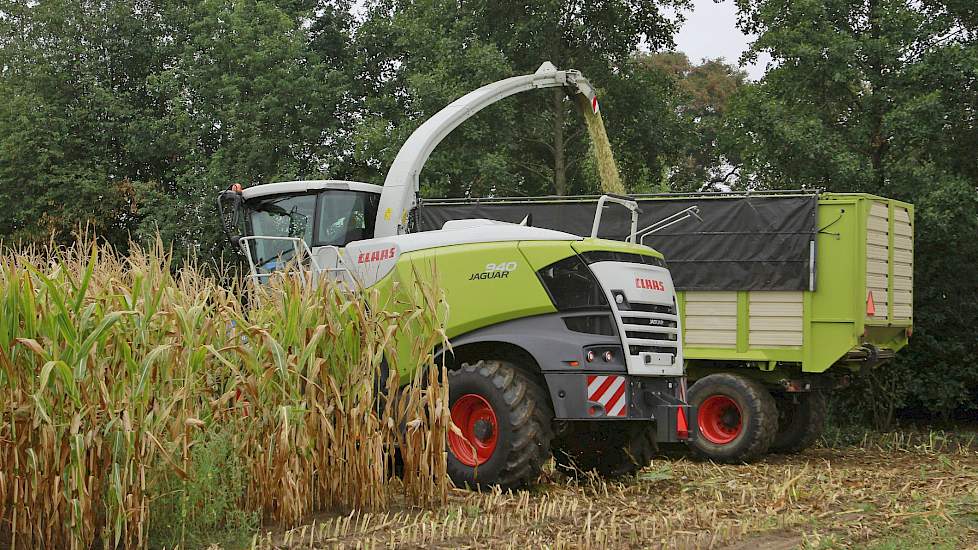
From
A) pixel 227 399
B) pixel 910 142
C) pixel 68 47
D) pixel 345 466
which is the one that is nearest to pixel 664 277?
pixel 345 466

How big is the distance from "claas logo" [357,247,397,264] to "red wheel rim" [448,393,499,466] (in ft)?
4.21

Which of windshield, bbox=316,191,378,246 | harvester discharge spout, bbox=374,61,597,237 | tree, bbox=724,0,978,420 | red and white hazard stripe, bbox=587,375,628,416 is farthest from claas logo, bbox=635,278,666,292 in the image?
tree, bbox=724,0,978,420

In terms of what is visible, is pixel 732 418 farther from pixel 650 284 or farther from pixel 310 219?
pixel 310 219

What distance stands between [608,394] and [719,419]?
14.0 feet

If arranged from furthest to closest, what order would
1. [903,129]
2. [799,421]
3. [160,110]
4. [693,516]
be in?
[160,110] → [903,129] → [799,421] → [693,516]

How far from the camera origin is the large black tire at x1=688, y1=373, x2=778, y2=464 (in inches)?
464

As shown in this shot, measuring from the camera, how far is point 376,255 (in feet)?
30.1

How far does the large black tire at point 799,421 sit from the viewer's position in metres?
12.8

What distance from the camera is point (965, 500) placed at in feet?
27.8

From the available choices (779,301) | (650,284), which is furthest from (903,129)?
(650,284)

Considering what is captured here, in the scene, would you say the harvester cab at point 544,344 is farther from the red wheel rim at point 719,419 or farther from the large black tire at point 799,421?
the large black tire at point 799,421

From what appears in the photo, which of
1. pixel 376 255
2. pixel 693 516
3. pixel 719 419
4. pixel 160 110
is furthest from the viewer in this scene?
pixel 160 110

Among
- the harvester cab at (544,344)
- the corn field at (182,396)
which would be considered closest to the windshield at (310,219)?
the harvester cab at (544,344)

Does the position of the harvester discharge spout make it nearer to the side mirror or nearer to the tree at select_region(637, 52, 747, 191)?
the side mirror
